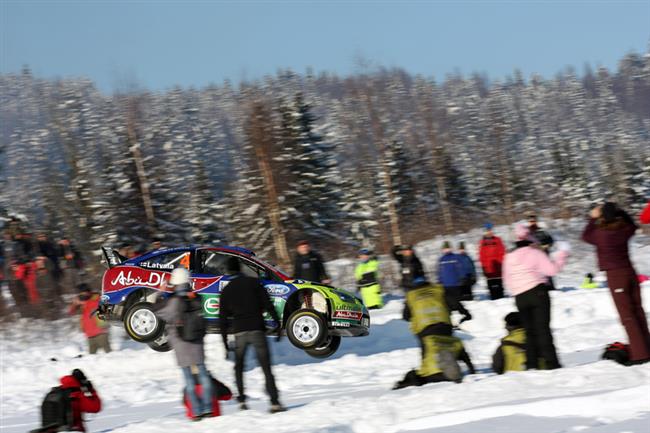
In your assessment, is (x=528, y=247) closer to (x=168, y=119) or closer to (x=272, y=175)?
(x=272, y=175)

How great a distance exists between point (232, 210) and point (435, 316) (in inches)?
1427

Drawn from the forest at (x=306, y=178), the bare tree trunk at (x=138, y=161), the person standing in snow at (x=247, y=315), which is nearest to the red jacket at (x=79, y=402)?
the person standing in snow at (x=247, y=315)

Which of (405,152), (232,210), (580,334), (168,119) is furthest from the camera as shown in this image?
(168,119)

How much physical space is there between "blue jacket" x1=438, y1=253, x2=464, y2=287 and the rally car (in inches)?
156

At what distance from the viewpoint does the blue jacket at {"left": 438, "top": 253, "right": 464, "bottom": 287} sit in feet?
58.4

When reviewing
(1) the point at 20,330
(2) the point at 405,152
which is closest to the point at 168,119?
(2) the point at 405,152

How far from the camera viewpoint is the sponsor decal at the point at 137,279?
14281 millimetres

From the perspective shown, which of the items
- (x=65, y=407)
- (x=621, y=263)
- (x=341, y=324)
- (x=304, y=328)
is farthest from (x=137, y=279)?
(x=621, y=263)

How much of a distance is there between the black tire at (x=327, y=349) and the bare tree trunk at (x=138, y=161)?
2447cm

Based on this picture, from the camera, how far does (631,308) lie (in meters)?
9.41

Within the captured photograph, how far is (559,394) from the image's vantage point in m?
7.73

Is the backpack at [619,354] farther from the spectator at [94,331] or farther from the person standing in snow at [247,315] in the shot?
the spectator at [94,331]

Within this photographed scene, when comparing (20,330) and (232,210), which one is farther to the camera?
(232,210)

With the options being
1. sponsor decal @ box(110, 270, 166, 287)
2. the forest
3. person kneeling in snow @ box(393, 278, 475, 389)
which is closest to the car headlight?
sponsor decal @ box(110, 270, 166, 287)
